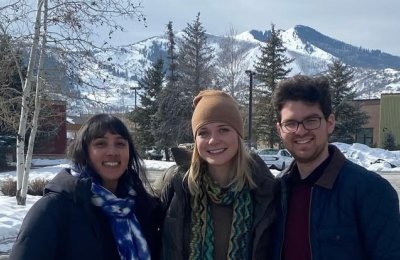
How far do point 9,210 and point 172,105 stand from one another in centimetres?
2849

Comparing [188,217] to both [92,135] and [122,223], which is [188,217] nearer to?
[122,223]

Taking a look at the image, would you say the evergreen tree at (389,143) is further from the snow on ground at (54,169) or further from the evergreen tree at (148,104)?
the evergreen tree at (148,104)

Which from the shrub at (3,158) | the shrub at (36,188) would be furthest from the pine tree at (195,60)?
the shrub at (36,188)

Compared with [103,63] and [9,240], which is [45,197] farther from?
[103,63]

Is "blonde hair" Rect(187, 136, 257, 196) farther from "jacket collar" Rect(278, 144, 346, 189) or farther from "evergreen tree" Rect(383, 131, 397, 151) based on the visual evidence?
"evergreen tree" Rect(383, 131, 397, 151)

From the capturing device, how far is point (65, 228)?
308 centimetres

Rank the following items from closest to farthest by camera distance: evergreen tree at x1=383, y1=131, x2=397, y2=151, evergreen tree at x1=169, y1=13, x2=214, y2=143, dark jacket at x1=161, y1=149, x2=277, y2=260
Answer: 1. dark jacket at x1=161, y1=149, x2=277, y2=260
2. evergreen tree at x1=169, y1=13, x2=214, y2=143
3. evergreen tree at x1=383, y1=131, x2=397, y2=151

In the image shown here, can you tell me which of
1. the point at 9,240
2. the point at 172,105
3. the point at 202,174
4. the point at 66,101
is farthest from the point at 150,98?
the point at 202,174

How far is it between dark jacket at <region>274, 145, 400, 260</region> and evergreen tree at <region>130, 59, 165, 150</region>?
42132mm

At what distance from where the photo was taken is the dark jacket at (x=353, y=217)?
293 centimetres

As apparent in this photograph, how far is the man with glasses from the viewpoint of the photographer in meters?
2.95

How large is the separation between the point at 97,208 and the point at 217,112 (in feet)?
3.25

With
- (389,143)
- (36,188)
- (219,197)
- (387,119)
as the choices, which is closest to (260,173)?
(219,197)

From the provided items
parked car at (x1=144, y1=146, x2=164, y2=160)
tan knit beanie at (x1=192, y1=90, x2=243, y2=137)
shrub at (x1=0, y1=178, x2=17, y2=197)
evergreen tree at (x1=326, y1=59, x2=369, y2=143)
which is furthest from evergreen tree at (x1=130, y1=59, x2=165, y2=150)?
tan knit beanie at (x1=192, y1=90, x2=243, y2=137)
